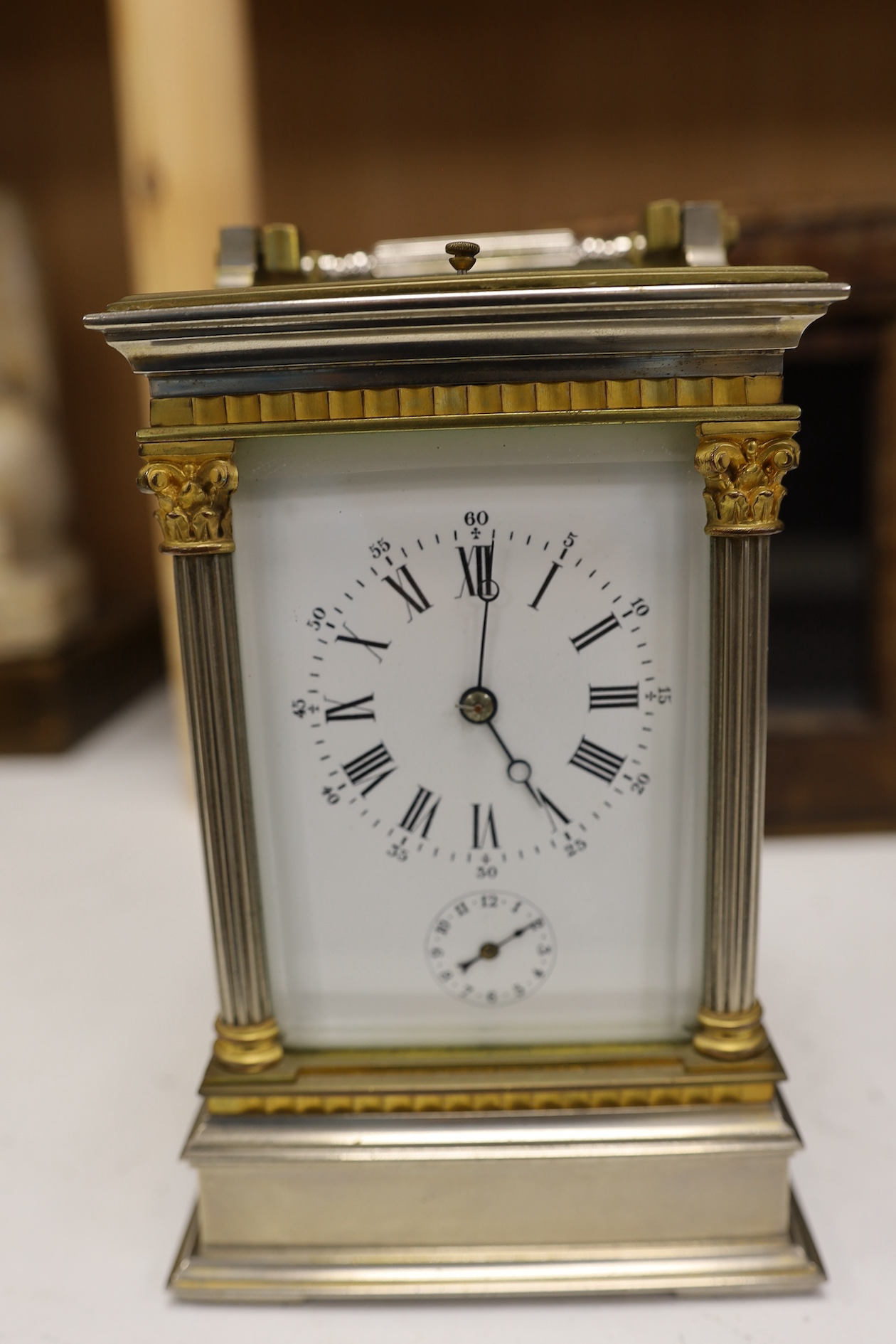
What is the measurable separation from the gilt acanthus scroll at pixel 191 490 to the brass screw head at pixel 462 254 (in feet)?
0.58

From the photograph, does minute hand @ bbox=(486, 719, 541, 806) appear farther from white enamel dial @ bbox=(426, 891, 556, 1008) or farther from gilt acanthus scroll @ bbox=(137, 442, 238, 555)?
gilt acanthus scroll @ bbox=(137, 442, 238, 555)

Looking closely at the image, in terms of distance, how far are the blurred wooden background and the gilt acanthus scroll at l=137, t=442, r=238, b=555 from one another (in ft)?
4.52

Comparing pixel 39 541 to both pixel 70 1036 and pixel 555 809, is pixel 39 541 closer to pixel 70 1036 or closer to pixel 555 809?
pixel 70 1036

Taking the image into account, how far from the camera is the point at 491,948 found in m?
0.74

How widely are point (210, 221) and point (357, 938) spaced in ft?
3.35

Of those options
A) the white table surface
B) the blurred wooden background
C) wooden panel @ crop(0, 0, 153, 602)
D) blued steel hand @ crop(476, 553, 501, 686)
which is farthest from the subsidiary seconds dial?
wooden panel @ crop(0, 0, 153, 602)

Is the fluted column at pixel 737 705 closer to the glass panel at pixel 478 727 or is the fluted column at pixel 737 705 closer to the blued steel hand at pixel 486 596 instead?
the glass panel at pixel 478 727

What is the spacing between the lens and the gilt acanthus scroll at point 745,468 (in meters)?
0.64

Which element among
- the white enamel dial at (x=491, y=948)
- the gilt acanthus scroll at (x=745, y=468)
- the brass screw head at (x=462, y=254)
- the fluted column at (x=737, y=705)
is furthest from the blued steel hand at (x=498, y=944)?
the brass screw head at (x=462, y=254)

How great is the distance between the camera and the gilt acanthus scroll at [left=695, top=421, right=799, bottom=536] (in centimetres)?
64

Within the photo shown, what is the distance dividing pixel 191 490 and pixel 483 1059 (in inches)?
16.3

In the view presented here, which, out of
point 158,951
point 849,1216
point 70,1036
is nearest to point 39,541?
point 158,951

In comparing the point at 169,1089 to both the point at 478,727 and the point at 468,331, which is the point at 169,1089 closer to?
the point at 478,727

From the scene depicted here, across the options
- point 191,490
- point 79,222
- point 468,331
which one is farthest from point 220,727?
point 79,222
